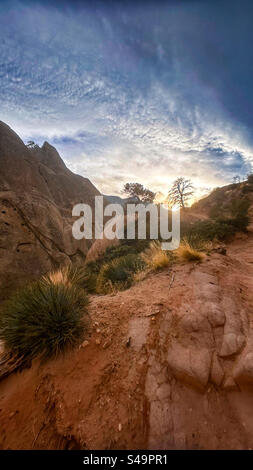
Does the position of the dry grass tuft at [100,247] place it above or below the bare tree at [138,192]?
below

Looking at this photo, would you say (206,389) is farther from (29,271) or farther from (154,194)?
(154,194)

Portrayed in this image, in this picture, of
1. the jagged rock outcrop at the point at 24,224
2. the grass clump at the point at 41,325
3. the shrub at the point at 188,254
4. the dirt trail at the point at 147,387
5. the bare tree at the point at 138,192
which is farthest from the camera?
the bare tree at the point at 138,192

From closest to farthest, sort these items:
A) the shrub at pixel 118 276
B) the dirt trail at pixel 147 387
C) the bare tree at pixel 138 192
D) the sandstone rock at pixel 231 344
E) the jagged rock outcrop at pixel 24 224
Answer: the dirt trail at pixel 147 387
the sandstone rock at pixel 231 344
the shrub at pixel 118 276
the jagged rock outcrop at pixel 24 224
the bare tree at pixel 138 192

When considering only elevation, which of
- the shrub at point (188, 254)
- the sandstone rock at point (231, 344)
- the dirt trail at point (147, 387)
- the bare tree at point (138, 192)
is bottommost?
the dirt trail at point (147, 387)

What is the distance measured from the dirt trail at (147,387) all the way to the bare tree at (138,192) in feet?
75.6

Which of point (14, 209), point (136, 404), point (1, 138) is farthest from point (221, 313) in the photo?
point (1, 138)

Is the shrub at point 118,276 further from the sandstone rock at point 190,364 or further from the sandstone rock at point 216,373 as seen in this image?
the sandstone rock at point 216,373

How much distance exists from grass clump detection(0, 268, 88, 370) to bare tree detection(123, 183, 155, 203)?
2314 centimetres

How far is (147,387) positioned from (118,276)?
3.73 m

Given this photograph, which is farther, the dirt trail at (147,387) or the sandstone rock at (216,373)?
the sandstone rock at (216,373)

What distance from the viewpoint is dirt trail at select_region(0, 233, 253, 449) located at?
147cm

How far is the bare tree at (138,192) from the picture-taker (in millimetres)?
24359

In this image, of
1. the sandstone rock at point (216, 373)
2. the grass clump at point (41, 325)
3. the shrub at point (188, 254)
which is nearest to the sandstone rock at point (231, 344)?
the sandstone rock at point (216, 373)

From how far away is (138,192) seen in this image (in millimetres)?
24438
